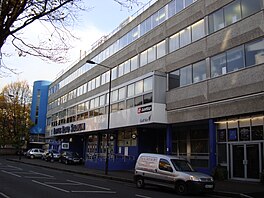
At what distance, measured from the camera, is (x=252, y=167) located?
2005 centimetres

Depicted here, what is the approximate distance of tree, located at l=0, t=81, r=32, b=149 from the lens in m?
63.8

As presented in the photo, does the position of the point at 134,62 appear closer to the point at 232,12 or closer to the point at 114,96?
the point at 114,96

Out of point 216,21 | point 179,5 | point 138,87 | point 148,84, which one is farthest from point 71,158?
point 216,21

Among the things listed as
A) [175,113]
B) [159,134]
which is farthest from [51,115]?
[175,113]

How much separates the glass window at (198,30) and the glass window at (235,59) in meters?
3.44

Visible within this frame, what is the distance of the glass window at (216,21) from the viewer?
A: 2273 cm

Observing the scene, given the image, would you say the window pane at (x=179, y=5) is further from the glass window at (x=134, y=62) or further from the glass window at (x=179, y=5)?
the glass window at (x=134, y=62)

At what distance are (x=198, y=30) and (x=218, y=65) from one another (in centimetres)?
380

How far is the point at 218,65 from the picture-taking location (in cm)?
2258

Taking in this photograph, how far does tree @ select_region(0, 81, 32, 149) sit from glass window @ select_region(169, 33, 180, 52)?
4229 cm

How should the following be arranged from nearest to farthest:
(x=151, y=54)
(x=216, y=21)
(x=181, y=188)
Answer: (x=181, y=188) → (x=216, y=21) → (x=151, y=54)

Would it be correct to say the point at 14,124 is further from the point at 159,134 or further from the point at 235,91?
the point at 235,91

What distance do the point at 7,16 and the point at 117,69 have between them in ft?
97.5

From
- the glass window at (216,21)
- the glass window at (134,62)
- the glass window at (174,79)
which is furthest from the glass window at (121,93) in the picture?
the glass window at (216,21)
